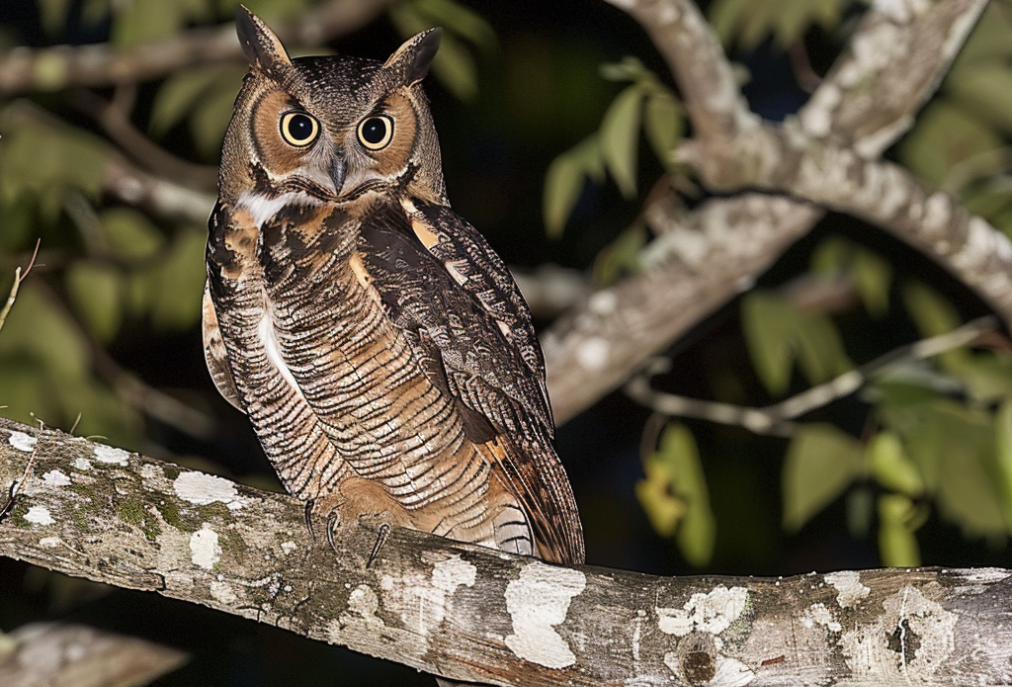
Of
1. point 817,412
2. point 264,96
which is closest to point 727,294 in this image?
point 817,412

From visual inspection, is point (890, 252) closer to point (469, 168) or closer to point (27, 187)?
point (469, 168)

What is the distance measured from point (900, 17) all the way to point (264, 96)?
206 centimetres

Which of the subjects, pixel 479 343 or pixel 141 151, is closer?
pixel 479 343

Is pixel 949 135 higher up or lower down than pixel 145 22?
higher up

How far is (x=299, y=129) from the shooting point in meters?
2.55

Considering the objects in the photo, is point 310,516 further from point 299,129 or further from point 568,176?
point 568,176

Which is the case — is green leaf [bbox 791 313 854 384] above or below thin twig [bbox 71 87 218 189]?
below

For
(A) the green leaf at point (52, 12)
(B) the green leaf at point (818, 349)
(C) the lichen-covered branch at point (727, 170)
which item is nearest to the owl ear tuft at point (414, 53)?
(C) the lichen-covered branch at point (727, 170)

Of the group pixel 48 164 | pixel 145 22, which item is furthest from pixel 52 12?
pixel 48 164

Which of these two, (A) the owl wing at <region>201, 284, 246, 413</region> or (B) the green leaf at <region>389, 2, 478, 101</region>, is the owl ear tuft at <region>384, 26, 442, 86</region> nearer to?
(A) the owl wing at <region>201, 284, 246, 413</region>

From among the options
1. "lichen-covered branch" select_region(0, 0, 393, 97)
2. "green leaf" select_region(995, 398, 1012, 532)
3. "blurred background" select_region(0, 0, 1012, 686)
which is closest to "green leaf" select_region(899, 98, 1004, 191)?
"blurred background" select_region(0, 0, 1012, 686)

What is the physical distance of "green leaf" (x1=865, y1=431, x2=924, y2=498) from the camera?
10.6 feet

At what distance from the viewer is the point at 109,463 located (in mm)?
2252

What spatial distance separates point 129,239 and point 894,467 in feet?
9.83
